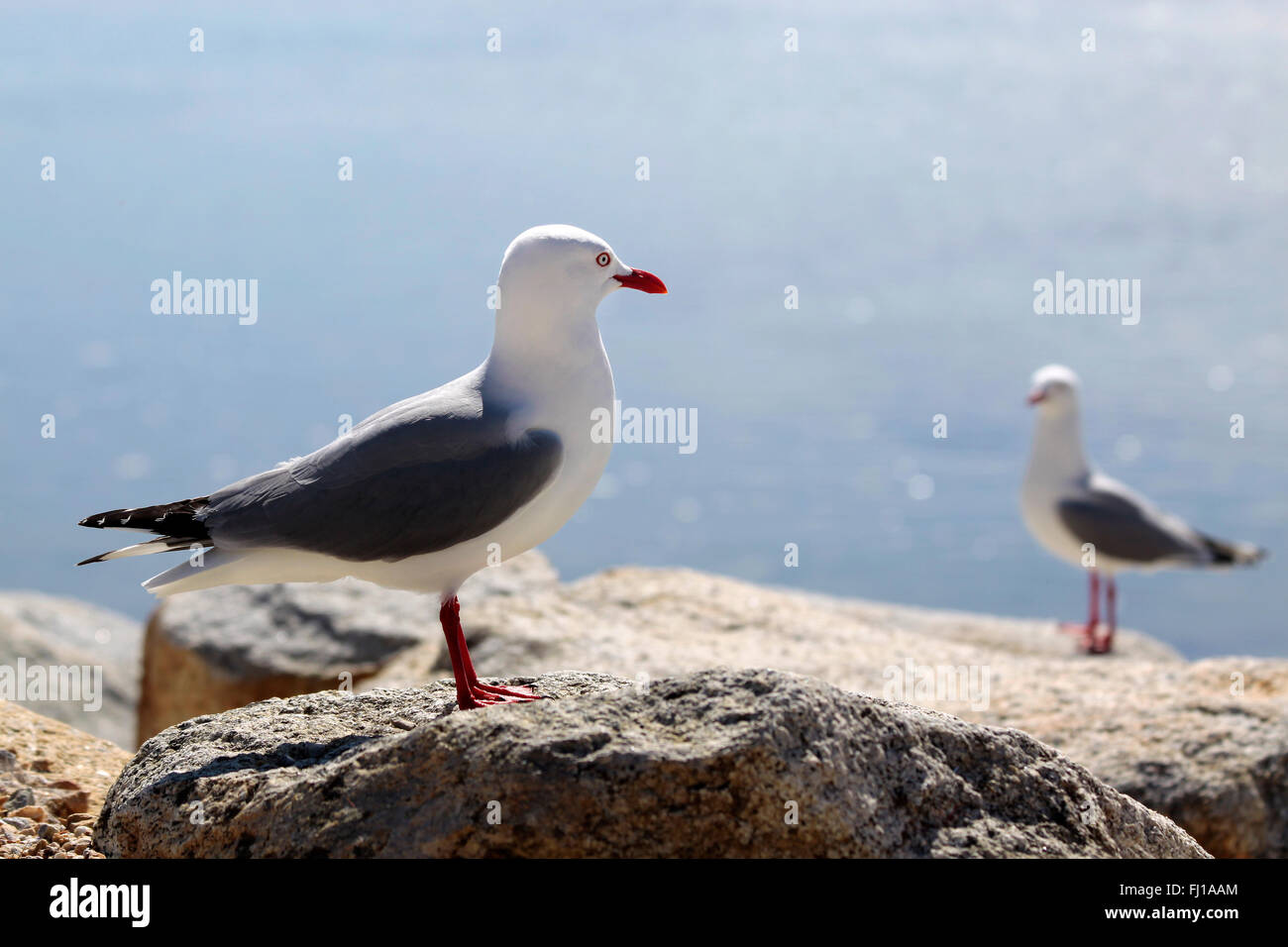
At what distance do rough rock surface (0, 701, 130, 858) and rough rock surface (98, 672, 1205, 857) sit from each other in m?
0.76

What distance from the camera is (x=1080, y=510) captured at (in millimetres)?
15211

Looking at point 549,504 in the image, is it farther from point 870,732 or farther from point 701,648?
point 701,648

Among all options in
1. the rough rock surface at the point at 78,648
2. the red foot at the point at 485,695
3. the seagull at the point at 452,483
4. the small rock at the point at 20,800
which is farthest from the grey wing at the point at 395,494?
the rough rock surface at the point at 78,648

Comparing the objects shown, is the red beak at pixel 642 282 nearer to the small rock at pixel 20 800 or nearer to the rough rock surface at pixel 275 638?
the small rock at pixel 20 800

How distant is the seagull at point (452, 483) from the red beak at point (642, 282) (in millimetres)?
137

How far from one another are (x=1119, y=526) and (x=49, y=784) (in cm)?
1255

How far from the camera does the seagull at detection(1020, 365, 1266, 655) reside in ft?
49.9

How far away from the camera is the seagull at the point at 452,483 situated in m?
4.85

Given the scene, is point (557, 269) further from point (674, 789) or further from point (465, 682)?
point (674, 789)

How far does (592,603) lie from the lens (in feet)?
35.0

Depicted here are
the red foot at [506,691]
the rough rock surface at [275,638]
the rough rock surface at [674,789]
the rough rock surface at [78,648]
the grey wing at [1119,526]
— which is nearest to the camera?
the rough rock surface at [674,789]

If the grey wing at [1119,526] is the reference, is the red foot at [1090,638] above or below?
below

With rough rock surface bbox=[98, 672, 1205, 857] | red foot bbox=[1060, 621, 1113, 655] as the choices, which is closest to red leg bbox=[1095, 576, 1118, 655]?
red foot bbox=[1060, 621, 1113, 655]
